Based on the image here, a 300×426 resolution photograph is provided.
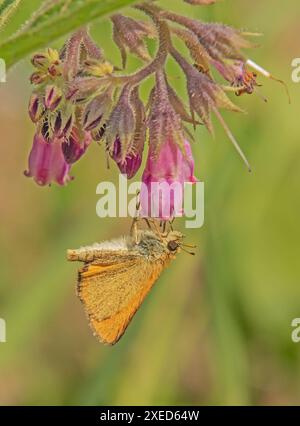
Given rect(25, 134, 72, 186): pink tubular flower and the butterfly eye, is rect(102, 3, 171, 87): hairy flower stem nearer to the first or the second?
rect(25, 134, 72, 186): pink tubular flower

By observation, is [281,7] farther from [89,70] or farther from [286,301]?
[89,70]

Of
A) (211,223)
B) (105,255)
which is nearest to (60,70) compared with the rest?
(105,255)

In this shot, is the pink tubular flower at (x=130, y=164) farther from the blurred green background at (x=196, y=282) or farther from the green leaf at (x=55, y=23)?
the blurred green background at (x=196, y=282)

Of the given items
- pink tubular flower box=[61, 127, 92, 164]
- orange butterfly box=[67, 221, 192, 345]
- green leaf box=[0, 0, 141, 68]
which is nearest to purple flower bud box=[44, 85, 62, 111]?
pink tubular flower box=[61, 127, 92, 164]

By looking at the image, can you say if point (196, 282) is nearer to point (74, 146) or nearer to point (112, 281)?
point (112, 281)
